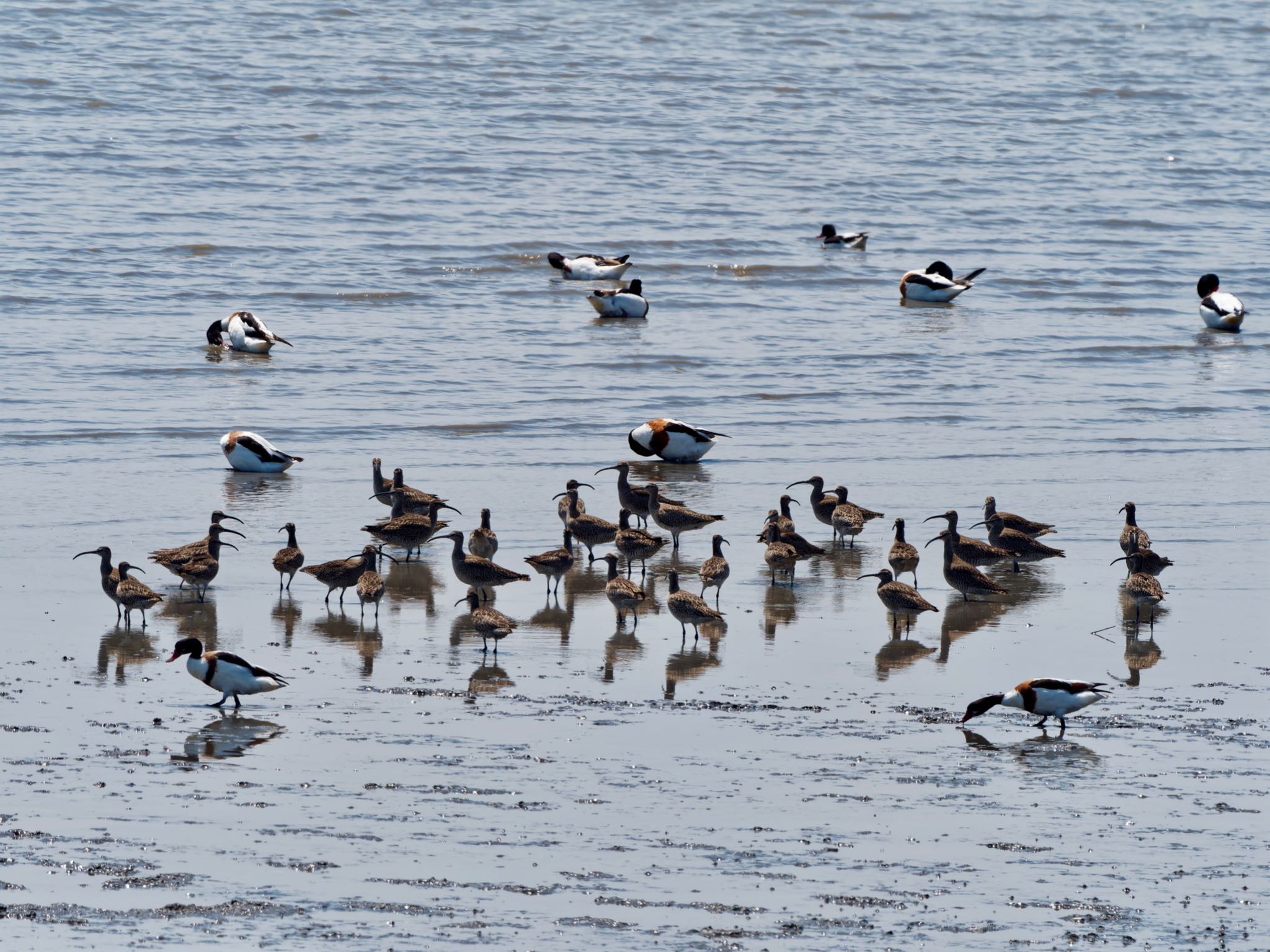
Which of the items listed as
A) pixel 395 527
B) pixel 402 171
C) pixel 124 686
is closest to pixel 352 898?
pixel 124 686

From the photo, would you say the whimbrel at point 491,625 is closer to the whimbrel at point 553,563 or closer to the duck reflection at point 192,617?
the whimbrel at point 553,563

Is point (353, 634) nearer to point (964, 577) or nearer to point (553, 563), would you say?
point (553, 563)

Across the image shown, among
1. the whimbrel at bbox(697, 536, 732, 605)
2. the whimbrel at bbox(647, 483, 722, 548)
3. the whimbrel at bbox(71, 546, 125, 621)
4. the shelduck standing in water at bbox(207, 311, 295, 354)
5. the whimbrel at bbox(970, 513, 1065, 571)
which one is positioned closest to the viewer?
the whimbrel at bbox(71, 546, 125, 621)

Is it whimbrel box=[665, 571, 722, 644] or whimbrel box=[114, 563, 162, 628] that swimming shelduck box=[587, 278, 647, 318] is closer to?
whimbrel box=[665, 571, 722, 644]

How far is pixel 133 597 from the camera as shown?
13.2 metres

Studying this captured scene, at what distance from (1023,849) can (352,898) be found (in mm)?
3375

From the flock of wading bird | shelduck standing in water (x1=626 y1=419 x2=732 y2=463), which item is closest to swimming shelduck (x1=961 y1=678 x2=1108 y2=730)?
the flock of wading bird

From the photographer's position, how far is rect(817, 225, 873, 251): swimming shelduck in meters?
36.6

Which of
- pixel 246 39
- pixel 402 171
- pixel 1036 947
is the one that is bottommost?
pixel 1036 947

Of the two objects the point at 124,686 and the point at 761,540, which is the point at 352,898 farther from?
the point at 761,540

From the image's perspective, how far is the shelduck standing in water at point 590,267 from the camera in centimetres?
3291

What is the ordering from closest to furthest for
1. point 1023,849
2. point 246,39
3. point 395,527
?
point 1023,849 < point 395,527 < point 246,39

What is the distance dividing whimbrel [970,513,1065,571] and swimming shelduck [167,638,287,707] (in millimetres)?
6614

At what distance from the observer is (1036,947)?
8.18 m
